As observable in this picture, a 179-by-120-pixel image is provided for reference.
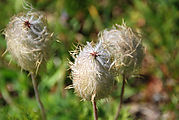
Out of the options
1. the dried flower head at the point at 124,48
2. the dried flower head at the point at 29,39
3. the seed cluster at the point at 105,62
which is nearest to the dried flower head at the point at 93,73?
the seed cluster at the point at 105,62

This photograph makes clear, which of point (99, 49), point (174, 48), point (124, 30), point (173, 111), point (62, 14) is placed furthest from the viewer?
point (62, 14)

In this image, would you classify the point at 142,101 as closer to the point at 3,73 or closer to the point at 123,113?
the point at 123,113

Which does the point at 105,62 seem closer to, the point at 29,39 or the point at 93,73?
the point at 93,73

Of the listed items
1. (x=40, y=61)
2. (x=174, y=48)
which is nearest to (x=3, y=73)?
(x=40, y=61)

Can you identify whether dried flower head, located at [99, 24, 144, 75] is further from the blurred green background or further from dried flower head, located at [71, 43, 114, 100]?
the blurred green background

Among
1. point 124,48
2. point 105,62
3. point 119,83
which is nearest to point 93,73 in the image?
point 105,62
